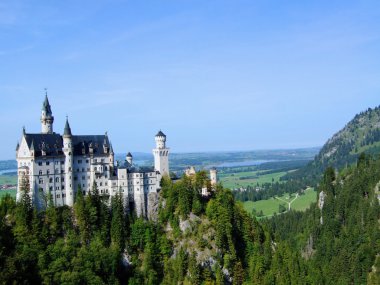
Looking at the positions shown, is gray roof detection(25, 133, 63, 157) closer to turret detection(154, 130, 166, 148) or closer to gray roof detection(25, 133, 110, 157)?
gray roof detection(25, 133, 110, 157)

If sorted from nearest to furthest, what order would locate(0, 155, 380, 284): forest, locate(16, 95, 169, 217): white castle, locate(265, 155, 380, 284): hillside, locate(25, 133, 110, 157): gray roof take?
locate(0, 155, 380, 284): forest, locate(16, 95, 169, 217): white castle, locate(25, 133, 110, 157): gray roof, locate(265, 155, 380, 284): hillside

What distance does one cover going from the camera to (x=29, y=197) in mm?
109812

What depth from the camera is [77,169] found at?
122062 millimetres

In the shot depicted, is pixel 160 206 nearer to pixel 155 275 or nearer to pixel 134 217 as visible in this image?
pixel 134 217

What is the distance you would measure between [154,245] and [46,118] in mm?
41952

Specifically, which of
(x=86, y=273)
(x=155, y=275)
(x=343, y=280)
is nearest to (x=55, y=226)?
(x=86, y=273)

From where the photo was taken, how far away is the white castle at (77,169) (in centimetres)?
11575

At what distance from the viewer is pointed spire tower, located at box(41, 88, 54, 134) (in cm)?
12454

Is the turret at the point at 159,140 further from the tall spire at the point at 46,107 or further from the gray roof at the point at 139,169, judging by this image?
the tall spire at the point at 46,107

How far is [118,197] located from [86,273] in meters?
21.2

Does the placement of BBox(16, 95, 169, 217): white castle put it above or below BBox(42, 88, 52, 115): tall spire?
below

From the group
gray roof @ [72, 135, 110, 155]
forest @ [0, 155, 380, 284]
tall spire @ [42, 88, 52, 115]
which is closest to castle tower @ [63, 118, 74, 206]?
gray roof @ [72, 135, 110, 155]

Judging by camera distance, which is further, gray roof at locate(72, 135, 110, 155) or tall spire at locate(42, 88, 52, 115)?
tall spire at locate(42, 88, 52, 115)

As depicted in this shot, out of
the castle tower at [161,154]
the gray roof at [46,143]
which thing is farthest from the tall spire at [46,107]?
the castle tower at [161,154]
